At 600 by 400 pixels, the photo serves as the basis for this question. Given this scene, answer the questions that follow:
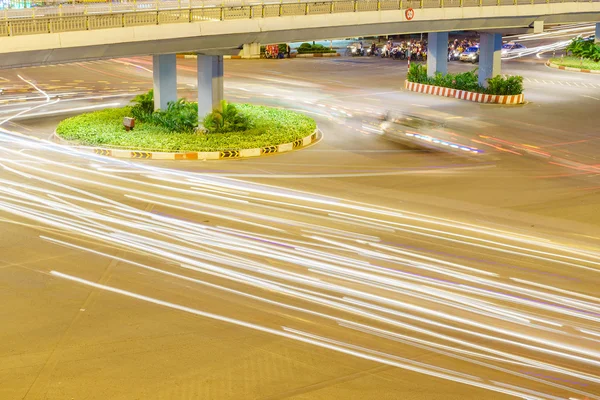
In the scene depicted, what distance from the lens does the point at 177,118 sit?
93.9 ft

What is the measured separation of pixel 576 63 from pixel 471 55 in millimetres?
7095

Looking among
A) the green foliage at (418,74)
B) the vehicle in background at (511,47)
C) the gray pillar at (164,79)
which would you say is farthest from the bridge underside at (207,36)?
the vehicle in background at (511,47)

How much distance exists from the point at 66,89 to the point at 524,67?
28470 millimetres

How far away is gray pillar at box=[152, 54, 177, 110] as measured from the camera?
29.5 m

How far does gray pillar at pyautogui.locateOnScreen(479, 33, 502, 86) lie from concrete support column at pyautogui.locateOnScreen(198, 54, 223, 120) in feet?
53.9

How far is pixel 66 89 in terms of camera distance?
140 feet

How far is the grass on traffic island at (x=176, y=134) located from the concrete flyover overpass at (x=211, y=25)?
1815 millimetres

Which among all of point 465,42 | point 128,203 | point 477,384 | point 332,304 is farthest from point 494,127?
point 465,42

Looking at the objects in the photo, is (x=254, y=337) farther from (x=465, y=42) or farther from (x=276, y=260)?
(x=465, y=42)

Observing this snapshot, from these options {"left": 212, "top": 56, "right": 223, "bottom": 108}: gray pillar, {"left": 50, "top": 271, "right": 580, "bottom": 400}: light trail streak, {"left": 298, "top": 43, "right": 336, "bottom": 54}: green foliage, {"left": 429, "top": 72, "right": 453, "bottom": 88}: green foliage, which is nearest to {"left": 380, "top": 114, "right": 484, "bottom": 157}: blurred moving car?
{"left": 212, "top": 56, "right": 223, "bottom": 108}: gray pillar

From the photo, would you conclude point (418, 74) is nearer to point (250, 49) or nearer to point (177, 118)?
point (250, 49)

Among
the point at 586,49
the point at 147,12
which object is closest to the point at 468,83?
the point at 586,49

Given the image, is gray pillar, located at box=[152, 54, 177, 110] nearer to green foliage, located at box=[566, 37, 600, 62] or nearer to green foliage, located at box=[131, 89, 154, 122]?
green foliage, located at box=[131, 89, 154, 122]

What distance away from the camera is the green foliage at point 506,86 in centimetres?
3834
